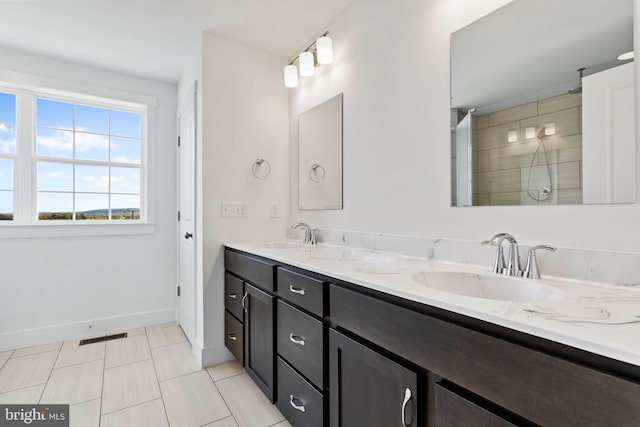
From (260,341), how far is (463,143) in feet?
4.78

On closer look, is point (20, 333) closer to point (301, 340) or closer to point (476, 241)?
point (301, 340)

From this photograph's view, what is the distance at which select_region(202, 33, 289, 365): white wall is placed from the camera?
87.4 inches

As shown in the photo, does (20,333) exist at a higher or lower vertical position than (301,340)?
lower

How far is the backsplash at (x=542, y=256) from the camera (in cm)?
92

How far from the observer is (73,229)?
2691mm

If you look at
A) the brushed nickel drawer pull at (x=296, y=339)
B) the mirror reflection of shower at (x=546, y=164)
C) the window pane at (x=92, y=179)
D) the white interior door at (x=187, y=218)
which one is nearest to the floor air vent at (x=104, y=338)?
the white interior door at (x=187, y=218)

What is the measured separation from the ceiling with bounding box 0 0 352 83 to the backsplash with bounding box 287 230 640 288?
151 cm

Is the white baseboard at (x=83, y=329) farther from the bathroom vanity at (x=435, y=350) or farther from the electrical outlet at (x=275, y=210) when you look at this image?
the bathroom vanity at (x=435, y=350)

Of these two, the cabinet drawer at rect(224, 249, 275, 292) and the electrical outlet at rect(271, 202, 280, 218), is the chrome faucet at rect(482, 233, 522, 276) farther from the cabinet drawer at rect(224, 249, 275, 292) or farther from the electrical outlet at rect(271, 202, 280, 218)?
the electrical outlet at rect(271, 202, 280, 218)

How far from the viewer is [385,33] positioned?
1.70 meters

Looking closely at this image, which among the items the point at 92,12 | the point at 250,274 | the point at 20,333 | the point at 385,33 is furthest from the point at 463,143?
the point at 20,333

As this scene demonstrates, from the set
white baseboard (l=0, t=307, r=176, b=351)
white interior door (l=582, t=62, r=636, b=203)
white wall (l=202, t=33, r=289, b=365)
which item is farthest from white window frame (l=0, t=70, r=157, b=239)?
white interior door (l=582, t=62, r=636, b=203)

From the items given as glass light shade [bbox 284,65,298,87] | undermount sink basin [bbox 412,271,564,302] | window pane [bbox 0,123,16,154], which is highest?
glass light shade [bbox 284,65,298,87]

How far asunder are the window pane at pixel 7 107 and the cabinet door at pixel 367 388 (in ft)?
10.4
